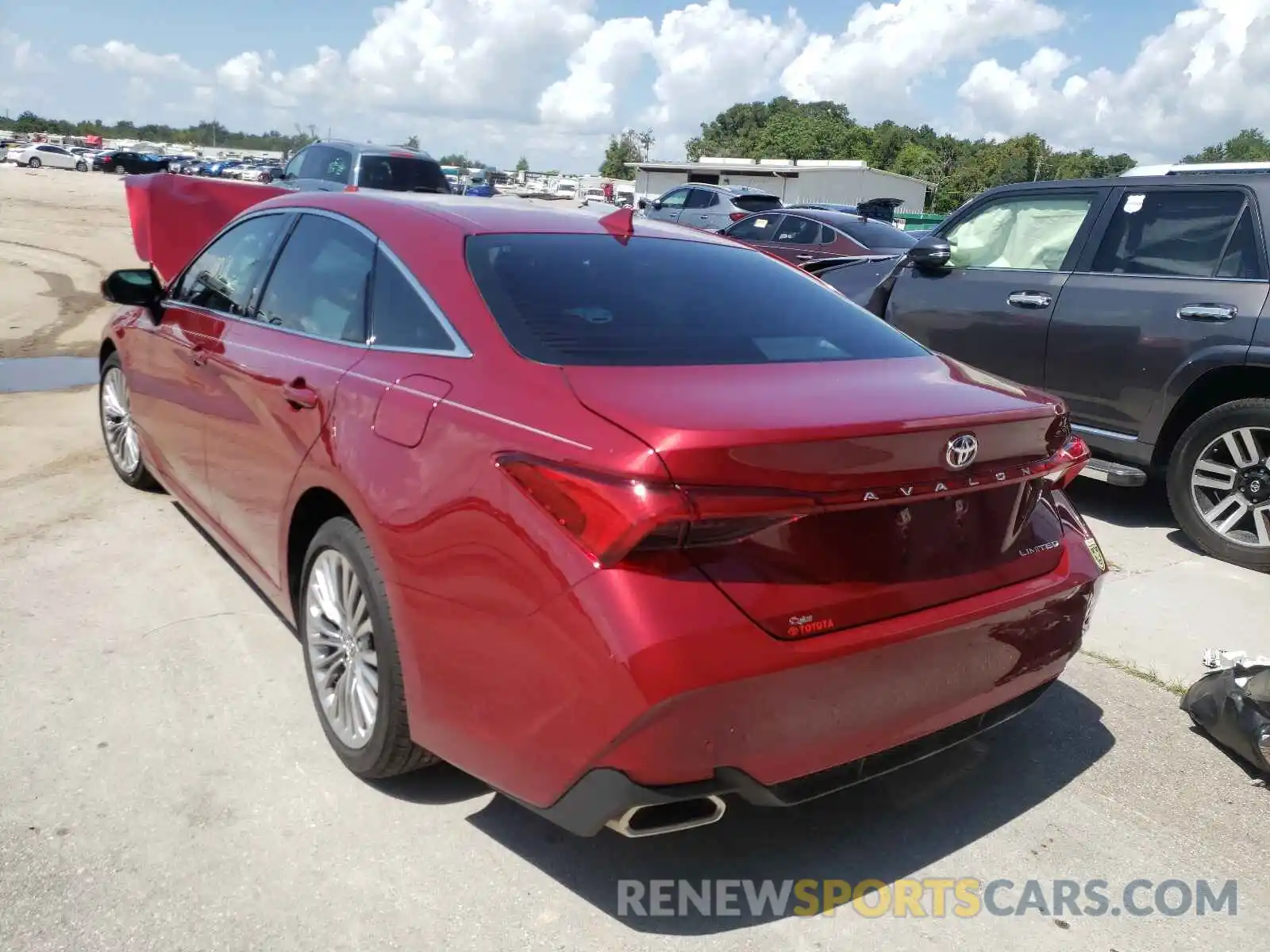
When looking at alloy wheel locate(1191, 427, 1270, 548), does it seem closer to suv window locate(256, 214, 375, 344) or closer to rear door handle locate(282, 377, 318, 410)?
suv window locate(256, 214, 375, 344)

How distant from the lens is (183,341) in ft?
14.2

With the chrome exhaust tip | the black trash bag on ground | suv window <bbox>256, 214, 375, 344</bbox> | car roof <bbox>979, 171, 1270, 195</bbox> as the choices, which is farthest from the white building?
the chrome exhaust tip

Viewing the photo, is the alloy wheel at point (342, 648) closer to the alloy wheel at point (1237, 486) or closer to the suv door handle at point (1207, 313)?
the alloy wheel at point (1237, 486)

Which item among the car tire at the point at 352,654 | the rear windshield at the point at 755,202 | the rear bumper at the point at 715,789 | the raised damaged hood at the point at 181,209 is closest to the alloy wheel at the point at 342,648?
the car tire at the point at 352,654

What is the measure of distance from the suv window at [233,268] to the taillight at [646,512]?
2.27 metres

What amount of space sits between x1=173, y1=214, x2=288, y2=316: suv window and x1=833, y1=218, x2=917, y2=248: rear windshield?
10129 millimetres

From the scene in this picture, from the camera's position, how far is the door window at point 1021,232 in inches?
241

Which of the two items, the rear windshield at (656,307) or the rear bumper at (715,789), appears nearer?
the rear bumper at (715,789)

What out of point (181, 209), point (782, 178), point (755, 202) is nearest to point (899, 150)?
point (782, 178)

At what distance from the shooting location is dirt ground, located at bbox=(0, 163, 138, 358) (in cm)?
982

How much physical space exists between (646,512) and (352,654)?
1.32m

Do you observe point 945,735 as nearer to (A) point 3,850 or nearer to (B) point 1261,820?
(B) point 1261,820

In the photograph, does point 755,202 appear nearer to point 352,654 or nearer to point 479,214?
point 479,214

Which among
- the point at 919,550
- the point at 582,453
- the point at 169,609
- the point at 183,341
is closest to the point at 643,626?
the point at 582,453
